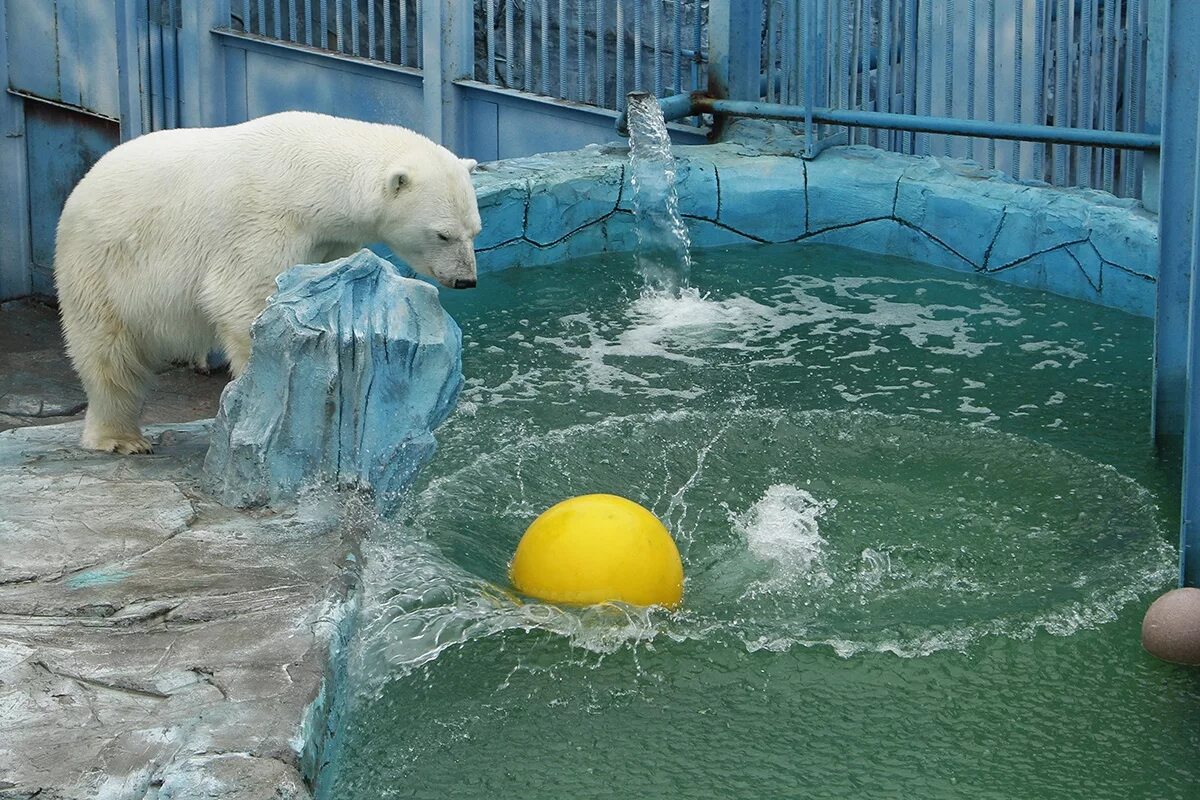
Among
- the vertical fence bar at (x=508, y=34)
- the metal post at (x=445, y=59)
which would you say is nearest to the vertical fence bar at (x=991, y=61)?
the vertical fence bar at (x=508, y=34)

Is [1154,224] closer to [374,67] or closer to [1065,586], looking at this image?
[1065,586]

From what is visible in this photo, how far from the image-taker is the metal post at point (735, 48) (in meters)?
8.23

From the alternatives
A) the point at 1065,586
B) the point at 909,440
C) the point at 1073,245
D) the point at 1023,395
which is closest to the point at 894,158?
the point at 1073,245

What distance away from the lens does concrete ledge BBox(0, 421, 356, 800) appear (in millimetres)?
2717

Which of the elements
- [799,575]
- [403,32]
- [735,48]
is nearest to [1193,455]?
[799,575]

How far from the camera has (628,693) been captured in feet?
11.5

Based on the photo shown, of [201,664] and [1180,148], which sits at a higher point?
[1180,148]

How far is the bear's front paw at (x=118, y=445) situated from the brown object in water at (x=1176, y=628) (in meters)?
2.70

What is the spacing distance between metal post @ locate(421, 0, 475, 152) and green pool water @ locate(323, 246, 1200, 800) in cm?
242

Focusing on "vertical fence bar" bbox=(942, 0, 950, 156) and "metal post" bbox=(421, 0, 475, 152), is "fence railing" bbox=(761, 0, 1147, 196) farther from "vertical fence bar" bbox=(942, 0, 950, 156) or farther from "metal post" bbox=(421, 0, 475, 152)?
"metal post" bbox=(421, 0, 475, 152)

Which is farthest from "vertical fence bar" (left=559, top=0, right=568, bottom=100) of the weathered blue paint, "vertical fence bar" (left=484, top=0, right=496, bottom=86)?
the weathered blue paint

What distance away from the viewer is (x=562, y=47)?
27.7 ft

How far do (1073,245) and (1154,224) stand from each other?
1.20ft

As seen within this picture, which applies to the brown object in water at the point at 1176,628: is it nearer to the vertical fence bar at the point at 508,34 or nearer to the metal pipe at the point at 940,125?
the metal pipe at the point at 940,125
